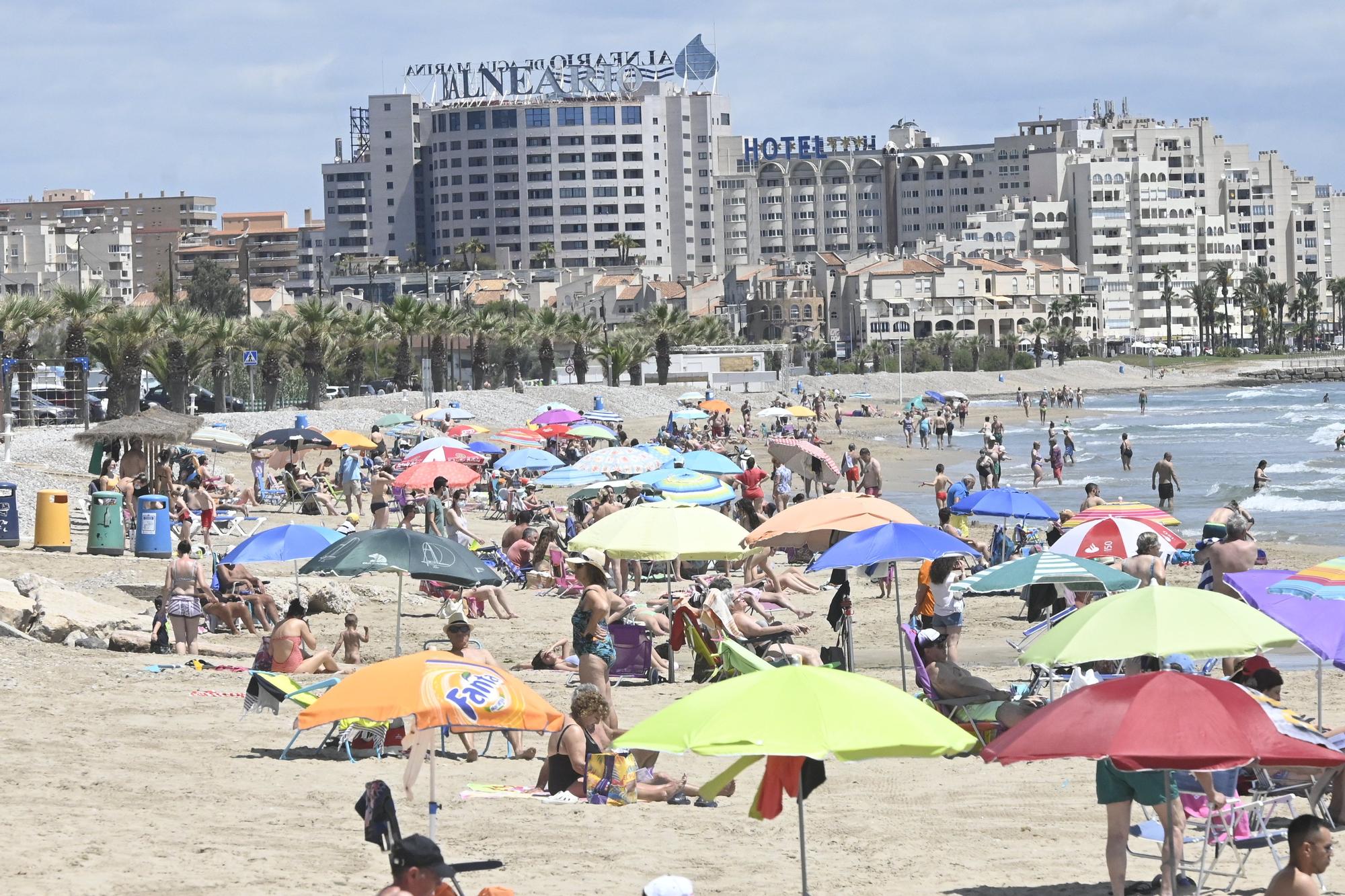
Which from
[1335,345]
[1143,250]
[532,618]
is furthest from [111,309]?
[1335,345]

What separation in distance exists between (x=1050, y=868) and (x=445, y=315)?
57803 mm

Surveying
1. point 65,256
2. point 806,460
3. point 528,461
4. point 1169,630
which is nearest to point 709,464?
point 528,461

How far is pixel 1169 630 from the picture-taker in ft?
26.4

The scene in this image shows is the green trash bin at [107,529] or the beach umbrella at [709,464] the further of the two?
the beach umbrella at [709,464]

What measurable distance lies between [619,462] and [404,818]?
15.3m

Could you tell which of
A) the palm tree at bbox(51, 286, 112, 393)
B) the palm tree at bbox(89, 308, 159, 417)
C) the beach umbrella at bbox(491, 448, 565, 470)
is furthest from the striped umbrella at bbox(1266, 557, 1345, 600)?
the palm tree at bbox(89, 308, 159, 417)

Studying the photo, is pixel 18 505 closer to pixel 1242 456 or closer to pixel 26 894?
pixel 26 894

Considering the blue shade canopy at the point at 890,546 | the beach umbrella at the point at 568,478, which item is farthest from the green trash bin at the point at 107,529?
the blue shade canopy at the point at 890,546

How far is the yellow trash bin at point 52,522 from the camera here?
20.2 m

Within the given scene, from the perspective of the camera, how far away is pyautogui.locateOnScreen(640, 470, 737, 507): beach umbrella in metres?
20.3

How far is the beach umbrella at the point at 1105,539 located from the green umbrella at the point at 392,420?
2979 centimetres

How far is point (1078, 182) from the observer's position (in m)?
150

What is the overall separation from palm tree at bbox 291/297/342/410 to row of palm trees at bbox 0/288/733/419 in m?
0.04

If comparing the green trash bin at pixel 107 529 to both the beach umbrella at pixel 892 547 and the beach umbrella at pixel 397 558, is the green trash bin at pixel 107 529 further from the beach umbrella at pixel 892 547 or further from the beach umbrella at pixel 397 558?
the beach umbrella at pixel 892 547
